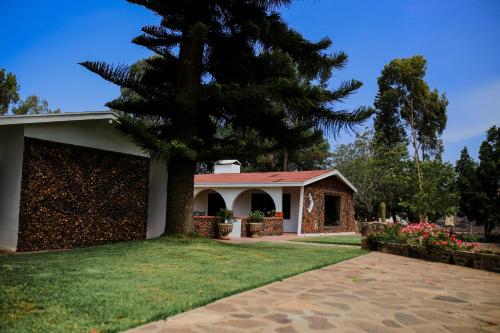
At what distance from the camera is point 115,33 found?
15617 mm

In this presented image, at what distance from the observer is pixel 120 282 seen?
530 centimetres

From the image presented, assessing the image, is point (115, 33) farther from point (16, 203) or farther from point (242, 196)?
point (242, 196)

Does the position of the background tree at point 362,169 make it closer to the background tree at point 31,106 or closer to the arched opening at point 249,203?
the arched opening at point 249,203

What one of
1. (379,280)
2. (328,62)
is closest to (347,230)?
(328,62)

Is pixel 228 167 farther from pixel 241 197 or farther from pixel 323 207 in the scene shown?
pixel 323 207

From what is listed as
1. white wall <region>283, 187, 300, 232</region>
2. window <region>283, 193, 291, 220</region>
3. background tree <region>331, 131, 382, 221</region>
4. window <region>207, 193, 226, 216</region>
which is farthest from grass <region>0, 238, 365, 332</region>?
background tree <region>331, 131, 382, 221</region>

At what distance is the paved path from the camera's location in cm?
373

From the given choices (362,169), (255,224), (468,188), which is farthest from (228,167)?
(468,188)

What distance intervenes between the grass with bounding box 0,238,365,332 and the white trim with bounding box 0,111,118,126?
9.28ft

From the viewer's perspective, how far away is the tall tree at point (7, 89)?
34.4 metres

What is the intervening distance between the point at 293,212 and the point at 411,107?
65.7 feet

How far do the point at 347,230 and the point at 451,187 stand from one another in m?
6.37

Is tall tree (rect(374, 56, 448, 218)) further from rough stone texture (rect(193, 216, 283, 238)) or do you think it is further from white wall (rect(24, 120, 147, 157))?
white wall (rect(24, 120, 147, 157))

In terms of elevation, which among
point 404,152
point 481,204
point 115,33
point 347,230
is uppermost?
point 115,33
